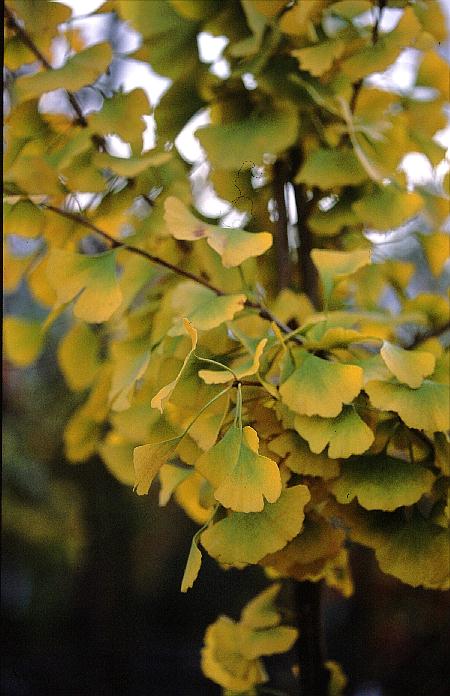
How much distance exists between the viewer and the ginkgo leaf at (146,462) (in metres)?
0.29

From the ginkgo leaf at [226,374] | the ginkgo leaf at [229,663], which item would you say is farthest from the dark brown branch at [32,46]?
the ginkgo leaf at [229,663]

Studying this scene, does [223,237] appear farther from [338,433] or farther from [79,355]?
[79,355]

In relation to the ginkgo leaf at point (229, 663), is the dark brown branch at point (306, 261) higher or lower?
higher

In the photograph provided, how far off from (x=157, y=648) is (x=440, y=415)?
1218 millimetres

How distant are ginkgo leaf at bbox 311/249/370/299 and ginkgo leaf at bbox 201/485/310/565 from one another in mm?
124

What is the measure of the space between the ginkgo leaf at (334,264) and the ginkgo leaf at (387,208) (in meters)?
0.07

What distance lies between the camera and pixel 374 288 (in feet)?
1.88

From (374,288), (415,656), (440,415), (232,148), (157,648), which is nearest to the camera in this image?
(440,415)

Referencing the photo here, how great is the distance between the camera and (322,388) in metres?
0.33

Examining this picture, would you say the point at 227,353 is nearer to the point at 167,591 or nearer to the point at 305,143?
the point at 305,143

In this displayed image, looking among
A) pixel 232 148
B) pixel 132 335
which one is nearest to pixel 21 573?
pixel 132 335

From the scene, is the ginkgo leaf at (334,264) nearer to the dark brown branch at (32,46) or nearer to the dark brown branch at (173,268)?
the dark brown branch at (173,268)

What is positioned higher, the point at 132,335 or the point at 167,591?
the point at 132,335

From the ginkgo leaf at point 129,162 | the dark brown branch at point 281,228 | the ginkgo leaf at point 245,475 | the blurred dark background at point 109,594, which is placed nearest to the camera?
the ginkgo leaf at point 245,475
